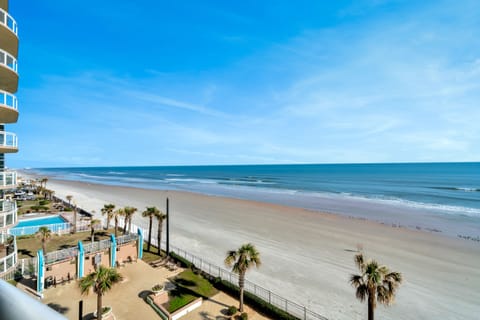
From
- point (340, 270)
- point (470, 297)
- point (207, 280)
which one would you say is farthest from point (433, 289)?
point (207, 280)

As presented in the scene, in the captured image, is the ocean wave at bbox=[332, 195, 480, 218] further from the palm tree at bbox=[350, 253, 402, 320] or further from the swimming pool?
the swimming pool

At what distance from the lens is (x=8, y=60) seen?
1399 centimetres

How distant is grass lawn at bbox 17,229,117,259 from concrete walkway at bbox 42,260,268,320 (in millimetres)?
5774

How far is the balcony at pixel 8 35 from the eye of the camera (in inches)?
526

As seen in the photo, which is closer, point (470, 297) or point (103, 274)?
point (103, 274)

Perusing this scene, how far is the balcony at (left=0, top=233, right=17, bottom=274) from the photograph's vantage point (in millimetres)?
14523

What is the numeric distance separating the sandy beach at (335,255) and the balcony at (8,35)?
811 inches

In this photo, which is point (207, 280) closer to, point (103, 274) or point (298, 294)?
point (298, 294)

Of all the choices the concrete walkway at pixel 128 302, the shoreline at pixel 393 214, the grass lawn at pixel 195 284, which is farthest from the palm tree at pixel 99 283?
the shoreline at pixel 393 214

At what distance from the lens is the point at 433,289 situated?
17.9 meters

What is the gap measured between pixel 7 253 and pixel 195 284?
13.1 m

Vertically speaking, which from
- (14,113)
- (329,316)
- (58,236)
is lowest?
(329,316)

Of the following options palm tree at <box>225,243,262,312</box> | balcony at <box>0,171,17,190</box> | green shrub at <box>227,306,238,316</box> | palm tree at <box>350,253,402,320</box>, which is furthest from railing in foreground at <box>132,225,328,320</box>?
balcony at <box>0,171,17,190</box>

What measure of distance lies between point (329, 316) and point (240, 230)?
16840 millimetres
